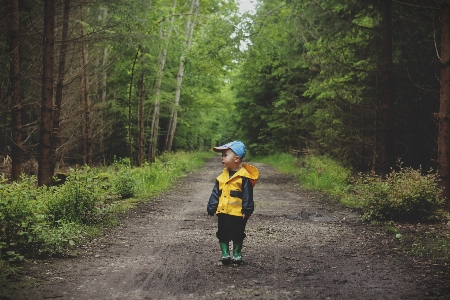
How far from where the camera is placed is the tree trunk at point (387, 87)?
13.2 metres

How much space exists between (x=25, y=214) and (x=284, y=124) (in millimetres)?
26024

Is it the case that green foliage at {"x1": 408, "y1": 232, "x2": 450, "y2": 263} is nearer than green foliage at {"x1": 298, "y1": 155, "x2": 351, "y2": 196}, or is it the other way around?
green foliage at {"x1": 408, "y1": 232, "x2": 450, "y2": 263}

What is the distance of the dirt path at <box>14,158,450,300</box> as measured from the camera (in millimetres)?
4766

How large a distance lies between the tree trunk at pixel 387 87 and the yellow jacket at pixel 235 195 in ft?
29.6

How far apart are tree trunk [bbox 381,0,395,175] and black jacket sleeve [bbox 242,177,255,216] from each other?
29.8 ft

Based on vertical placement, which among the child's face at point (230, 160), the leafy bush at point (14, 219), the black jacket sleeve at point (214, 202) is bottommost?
the leafy bush at point (14, 219)

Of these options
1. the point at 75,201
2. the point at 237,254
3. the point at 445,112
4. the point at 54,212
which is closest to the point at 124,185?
the point at 75,201

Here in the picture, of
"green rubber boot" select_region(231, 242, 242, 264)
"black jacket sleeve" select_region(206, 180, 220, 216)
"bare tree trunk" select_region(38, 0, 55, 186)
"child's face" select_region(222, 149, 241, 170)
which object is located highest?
"bare tree trunk" select_region(38, 0, 55, 186)

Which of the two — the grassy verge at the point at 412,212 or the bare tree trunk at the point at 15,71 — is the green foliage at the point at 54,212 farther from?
the grassy verge at the point at 412,212

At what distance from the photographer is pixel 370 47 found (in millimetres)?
14445

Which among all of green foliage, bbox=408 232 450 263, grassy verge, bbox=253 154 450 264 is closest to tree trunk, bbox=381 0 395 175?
grassy verge, bbox=253 154 450 264

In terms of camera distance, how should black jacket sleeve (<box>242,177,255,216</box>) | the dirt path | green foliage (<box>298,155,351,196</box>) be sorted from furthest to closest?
green foliage (<box>298,155,351,196</box>) < black jacket sleeve (<box>242,177,255,216</box>) < the dirt path

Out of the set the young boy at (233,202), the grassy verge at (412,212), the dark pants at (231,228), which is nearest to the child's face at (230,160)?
the young boy at (233,202)

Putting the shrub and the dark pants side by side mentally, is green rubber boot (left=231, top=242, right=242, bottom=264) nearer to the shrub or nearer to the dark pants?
the dark pants
